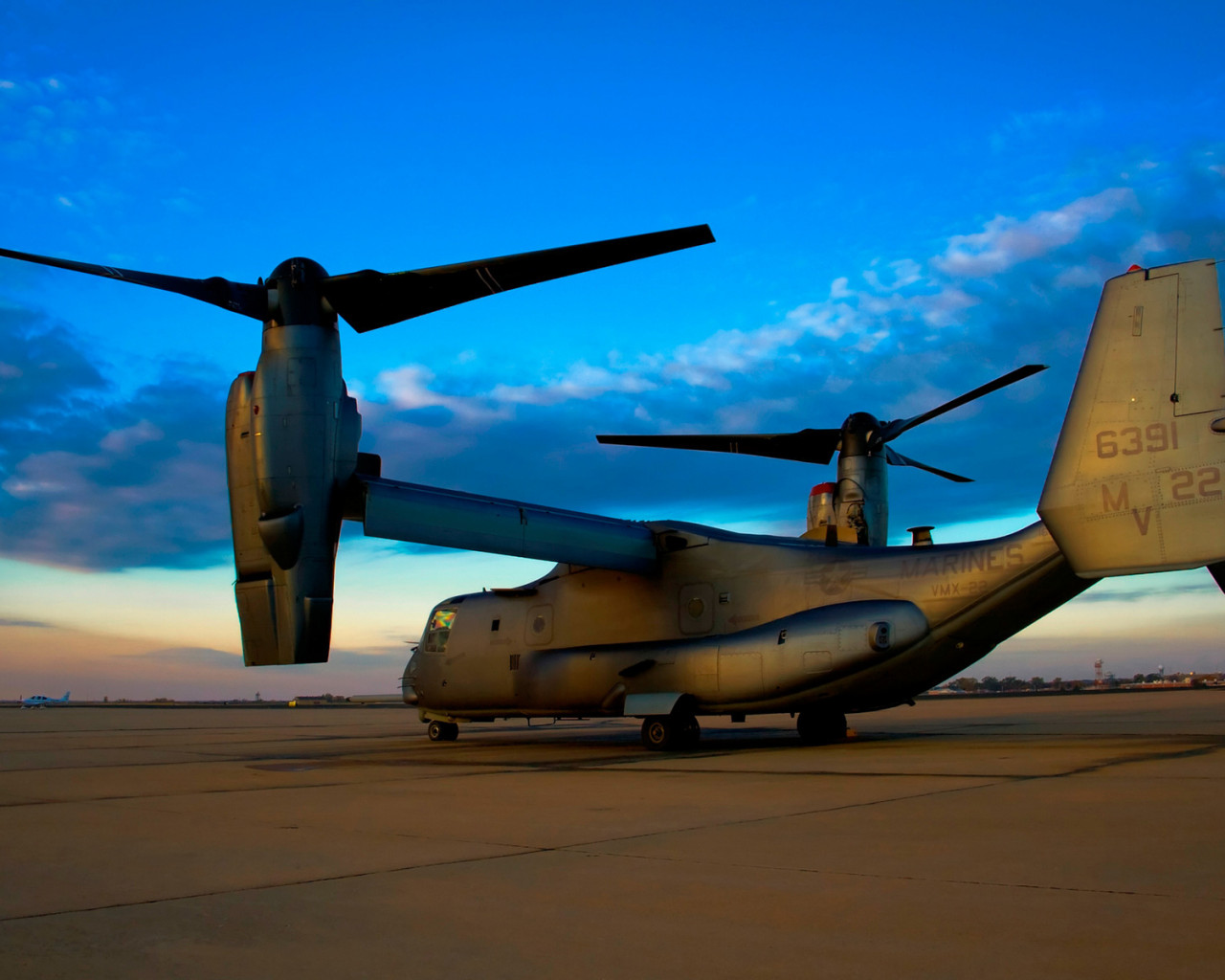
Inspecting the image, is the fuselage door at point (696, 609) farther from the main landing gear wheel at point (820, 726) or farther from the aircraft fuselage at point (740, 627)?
the main landing gear wheel at point (820, 726)

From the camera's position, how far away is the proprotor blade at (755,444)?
2069 centimetres

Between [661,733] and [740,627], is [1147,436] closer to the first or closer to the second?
[740,627]

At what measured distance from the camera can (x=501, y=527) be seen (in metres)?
15.7

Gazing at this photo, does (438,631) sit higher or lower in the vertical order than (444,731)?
higher

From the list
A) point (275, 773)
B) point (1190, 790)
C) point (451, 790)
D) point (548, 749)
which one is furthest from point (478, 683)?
point (1190, 790)

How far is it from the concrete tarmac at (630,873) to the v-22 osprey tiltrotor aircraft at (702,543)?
294 cm

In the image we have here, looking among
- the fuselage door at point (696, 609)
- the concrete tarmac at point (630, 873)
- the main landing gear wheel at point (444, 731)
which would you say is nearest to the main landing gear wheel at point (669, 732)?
the fuselage door at point (696, 609)

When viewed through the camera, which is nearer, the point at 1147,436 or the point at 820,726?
the point at 1147,436

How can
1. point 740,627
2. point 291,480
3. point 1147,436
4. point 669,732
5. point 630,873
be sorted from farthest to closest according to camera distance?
point 740,627, point 669,732, point 291,480, point 1147,436, point 630,873

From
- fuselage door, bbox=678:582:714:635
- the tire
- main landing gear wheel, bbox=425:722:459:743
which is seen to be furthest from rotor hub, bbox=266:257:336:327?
main landing gear wheel, bbox=425:722:459:743

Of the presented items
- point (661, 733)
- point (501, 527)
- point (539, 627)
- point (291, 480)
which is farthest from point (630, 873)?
point (539, 627)

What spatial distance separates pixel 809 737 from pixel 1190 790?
28.8ft

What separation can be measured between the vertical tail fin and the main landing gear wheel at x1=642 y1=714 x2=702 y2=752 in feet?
24.5

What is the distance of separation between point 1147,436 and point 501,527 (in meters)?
9.20
